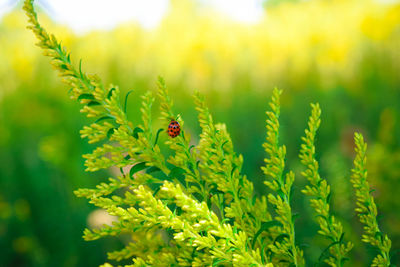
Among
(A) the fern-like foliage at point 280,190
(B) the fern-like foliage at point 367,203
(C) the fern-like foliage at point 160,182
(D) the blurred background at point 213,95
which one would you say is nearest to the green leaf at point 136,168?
(C) the fern-like foliage at point 160,182

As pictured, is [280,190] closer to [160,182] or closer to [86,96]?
[160,182]

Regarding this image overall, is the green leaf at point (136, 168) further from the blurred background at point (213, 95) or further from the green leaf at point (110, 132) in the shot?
the blurred background at point (213, 95)

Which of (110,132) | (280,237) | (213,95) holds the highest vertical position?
(213,95)

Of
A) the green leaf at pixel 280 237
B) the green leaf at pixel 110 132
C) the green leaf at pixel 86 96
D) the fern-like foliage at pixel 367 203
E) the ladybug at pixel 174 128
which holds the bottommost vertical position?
the green leaf at pixel 280 237

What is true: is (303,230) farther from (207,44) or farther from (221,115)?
(207,44)

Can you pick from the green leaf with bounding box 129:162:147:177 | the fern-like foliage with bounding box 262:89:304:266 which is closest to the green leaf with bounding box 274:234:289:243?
the fern-like foliage with bounding box 262:89:304:266

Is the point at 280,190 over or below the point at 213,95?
below

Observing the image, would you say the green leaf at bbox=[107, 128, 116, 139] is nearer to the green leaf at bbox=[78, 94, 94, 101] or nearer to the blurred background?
the green leaf at bbox=[78, 94, 94, 101]

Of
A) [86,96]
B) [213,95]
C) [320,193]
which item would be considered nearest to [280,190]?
[320,193]

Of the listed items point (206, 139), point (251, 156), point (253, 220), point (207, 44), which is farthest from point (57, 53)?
point (207, 44)
